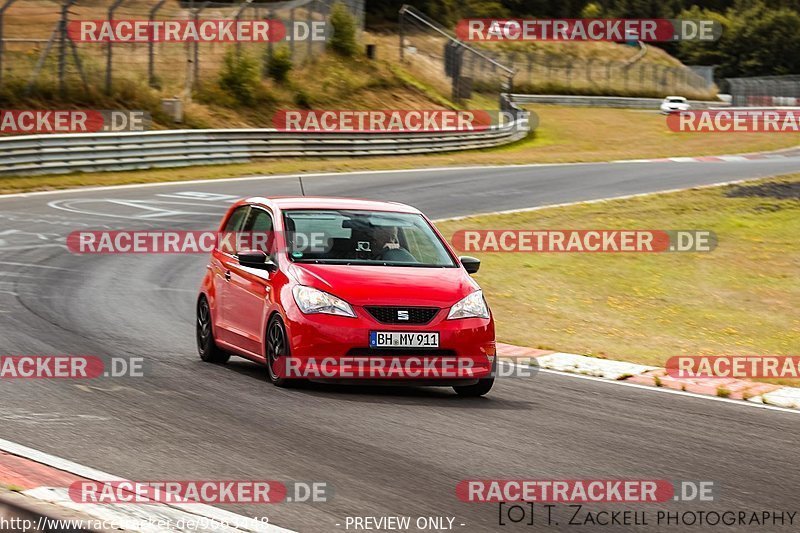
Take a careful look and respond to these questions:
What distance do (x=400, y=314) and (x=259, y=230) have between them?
2.17 m

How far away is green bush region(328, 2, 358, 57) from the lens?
47594 millimetres

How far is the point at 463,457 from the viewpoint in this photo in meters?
7.70

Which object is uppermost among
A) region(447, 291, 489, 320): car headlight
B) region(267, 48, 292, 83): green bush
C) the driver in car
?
region(267, 48, 292, 83): green bush

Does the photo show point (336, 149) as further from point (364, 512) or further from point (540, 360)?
point (364, 512)

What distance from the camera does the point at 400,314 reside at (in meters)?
9.80

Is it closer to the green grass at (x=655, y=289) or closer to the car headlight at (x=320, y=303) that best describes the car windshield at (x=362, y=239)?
the car headlight at (x=320, y=303)

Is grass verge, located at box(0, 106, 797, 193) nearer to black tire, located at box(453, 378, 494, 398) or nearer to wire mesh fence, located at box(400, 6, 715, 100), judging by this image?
wire mesh fence, located at box(400, 6, 715, 100)

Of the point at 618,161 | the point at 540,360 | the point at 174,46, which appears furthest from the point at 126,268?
the point at 618,161

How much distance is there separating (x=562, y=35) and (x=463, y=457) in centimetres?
9219

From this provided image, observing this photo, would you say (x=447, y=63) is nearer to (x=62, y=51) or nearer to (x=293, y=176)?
(x=293, y=176)

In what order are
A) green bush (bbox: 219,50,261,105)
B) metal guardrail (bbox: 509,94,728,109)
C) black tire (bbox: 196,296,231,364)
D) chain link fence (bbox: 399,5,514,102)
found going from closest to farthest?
1. black tire (bbox: 196,296,231,364)
2. green bush (bbox: 219,50,261,105)
3. chain link fence (bbox: 399,5,514,102)
4. metal guardrail (bbox: 509,94,728,109)

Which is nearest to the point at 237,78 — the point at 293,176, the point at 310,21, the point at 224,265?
the point at 310,21

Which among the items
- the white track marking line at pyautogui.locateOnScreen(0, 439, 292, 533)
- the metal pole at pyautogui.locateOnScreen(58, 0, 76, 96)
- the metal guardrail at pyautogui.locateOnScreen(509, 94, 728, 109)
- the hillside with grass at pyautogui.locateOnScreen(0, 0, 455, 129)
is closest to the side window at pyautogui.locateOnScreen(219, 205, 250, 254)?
the white track marking line at pyautogui.locateOnScreen(0, 439, 292, 533)

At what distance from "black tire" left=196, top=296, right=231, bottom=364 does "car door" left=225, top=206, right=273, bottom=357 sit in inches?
16.9
